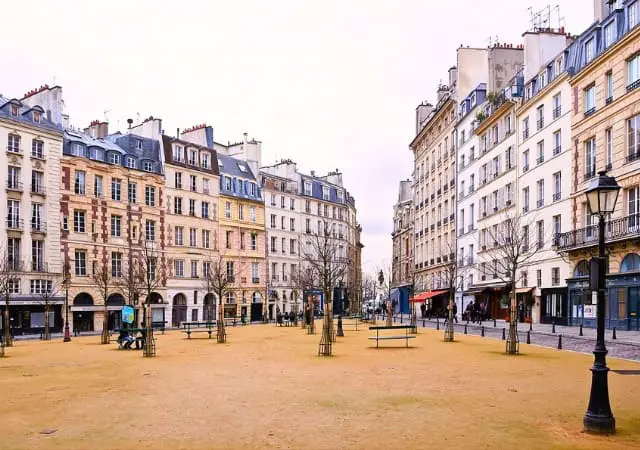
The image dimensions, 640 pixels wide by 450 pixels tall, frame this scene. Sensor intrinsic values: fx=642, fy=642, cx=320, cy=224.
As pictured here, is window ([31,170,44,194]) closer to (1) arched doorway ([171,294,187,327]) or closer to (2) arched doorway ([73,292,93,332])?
(2) arched doorway ([73,292,93,332])

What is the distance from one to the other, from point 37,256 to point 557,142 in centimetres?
3393

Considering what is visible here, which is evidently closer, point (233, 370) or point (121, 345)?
point (233, 370)

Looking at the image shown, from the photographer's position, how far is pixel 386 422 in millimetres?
9328

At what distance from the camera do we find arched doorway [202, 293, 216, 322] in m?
58.2

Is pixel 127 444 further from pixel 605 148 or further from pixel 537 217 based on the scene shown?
pixel 537 217

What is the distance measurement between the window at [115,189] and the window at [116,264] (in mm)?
4393

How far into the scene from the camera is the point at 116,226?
50.1 metres

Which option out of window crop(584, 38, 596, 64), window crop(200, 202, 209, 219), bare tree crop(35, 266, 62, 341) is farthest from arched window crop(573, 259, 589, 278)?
Result: window crop(200, 202, 209, 219)

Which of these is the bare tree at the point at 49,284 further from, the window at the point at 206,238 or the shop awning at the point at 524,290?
the shop awning at the point at 524,290

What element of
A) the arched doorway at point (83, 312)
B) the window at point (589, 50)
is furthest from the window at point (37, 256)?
the window at point (589, 50)

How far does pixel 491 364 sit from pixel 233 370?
6.86 metres

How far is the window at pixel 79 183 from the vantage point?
46.8 meters

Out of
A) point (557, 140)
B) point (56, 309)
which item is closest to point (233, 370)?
point (557, 140)

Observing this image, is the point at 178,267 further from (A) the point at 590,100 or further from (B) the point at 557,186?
(A) the point at 590,100
